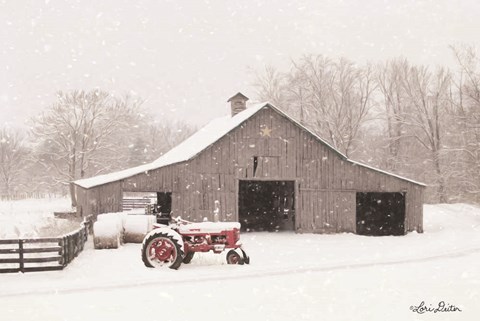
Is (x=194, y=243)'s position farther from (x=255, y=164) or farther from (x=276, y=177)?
(x=276, y=177)

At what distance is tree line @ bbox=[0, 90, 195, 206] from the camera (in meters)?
52.8

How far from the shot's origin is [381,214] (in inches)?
1229

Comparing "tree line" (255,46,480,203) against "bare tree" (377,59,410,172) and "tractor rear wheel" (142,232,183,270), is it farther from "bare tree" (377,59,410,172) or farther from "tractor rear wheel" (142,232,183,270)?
"tractor rear wheel" (142,232,183,270)

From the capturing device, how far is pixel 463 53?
39750mm

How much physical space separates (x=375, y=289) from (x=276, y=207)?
20919 millimetres

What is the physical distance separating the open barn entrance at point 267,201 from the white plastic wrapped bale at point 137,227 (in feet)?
38.4

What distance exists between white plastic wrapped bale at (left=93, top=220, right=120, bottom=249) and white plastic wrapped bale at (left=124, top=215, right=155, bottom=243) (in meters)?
1.40

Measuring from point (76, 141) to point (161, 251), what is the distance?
40.3 m

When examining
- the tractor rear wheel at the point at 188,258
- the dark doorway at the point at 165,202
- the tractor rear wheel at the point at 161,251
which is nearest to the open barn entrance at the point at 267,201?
the dark doorway at the point at 165,202

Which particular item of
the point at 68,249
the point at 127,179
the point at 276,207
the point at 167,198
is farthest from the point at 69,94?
the point at 68,249

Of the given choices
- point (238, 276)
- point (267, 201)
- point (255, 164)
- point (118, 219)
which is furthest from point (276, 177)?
point (238, 276)

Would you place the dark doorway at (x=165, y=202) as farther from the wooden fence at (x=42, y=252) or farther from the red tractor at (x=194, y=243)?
the red tractor at (x=194, y=243)

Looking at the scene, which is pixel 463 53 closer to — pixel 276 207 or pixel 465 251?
pixel 276 207

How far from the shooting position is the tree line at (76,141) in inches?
2080
